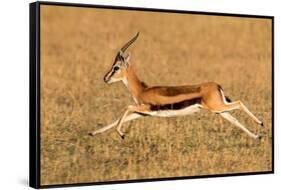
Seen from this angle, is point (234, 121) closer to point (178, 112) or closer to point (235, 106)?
point (235, 106)

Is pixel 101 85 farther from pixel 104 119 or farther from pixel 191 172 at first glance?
pixel 191 172

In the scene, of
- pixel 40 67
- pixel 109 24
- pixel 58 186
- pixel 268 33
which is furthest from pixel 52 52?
pixel 268 33

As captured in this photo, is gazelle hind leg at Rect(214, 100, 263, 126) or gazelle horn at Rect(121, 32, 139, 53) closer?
gazelle horn at Rect(121, 32, 139, 53)

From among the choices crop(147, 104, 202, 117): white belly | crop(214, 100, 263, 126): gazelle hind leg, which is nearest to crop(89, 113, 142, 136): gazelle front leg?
crop(147, 104, 202, 117): white belly

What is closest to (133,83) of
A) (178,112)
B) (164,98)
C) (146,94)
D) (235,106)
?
(146,94)

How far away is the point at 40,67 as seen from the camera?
461 cm

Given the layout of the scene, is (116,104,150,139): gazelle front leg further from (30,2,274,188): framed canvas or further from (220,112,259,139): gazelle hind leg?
(220,112,259,139): gazelle hind leg

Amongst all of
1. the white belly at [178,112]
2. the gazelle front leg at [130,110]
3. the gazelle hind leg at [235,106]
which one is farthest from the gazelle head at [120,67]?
the gazelle hind leg at [235,106]

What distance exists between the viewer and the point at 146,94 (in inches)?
196

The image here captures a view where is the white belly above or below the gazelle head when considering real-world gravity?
below

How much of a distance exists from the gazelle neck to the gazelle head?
2 cm

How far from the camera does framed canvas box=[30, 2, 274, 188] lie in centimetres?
468

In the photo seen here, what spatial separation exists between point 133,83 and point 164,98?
0.80 feet

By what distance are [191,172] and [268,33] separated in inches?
45.0
